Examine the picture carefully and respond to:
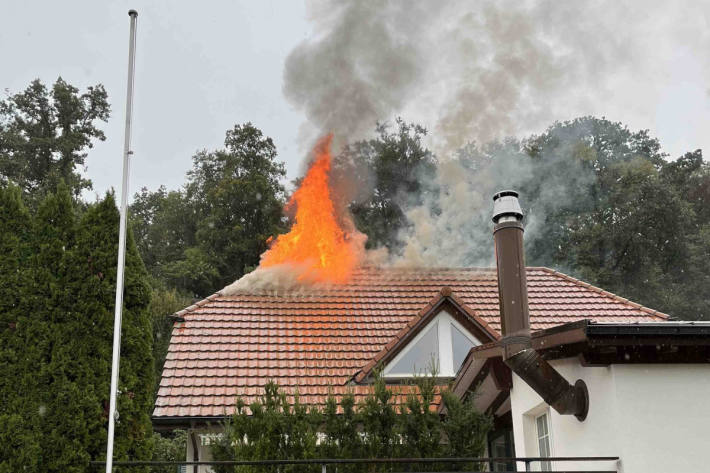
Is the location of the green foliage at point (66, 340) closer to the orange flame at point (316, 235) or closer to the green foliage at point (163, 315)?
the orange flame at point (316, 235)

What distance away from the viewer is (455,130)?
55.3 feet

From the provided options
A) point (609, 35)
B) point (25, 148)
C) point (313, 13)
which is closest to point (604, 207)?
point (609, 35)

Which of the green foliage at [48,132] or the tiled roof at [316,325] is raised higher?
the green foliage at [48,132]

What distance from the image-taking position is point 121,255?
838 centimetres

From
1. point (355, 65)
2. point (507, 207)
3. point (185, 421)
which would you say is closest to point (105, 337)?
point (185, 421)

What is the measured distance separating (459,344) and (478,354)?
15.5ft

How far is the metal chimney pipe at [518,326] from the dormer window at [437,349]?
5.40 m

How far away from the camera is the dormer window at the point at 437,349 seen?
13.6 meters

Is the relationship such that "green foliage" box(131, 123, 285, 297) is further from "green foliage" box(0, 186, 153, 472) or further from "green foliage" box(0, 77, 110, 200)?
"green foliage" box(0, 186, 153, 472)

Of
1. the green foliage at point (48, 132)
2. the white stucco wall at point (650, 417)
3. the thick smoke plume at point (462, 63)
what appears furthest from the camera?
the green foliage at point (48, 132)

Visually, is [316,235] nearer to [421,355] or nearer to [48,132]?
[421,355]

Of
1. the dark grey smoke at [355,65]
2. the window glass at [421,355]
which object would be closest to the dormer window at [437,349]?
the window glass at [421,355]

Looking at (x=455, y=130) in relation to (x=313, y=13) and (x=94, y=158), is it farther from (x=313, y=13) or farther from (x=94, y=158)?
(x=94, y=158)

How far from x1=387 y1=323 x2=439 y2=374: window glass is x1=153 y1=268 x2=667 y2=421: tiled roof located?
0.60 m
